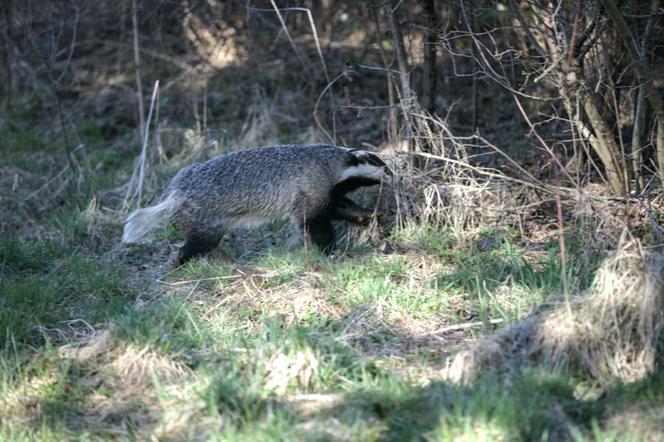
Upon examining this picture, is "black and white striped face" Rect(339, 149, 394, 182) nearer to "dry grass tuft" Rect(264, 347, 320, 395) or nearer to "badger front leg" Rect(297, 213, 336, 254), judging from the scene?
"badger front leg" Rect(297, 213, 336, 254)

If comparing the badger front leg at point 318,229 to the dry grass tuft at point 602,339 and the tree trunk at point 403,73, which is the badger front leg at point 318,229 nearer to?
the tree trunk at point 403,73

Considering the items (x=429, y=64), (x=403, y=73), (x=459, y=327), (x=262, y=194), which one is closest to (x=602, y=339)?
(x=459, y=327)

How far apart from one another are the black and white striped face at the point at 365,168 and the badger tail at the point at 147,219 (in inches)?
53.6

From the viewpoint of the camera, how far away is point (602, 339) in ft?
14.9

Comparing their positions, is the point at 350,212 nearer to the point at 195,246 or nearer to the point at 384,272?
the point at 384,272

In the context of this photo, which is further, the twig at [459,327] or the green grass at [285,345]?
the twig at [459,327]

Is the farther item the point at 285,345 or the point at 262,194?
the point at 262,194

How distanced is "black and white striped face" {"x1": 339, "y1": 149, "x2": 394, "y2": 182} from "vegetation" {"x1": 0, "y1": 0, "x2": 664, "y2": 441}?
0.18 meters

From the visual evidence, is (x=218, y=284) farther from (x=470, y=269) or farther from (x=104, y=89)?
(x=104, y=89)

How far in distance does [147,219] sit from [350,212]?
1604 mm

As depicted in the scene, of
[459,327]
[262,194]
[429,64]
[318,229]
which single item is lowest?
[459,327]

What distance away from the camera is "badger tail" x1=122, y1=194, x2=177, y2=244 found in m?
6.73

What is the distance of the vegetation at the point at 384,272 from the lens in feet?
14.2

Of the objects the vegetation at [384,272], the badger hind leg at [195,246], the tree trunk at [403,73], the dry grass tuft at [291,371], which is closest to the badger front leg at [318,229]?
the vegetation at [384,272]
